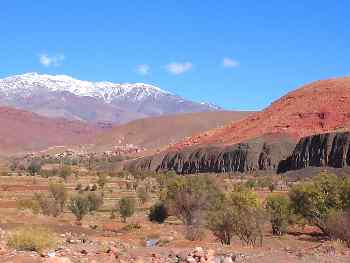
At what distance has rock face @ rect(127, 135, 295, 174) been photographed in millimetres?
120812

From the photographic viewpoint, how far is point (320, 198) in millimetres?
35500

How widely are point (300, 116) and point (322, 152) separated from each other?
1304 inches

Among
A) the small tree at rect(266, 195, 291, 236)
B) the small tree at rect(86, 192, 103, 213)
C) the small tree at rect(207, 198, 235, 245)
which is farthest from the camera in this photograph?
the small tree at rect(86, 192, 103, 213)

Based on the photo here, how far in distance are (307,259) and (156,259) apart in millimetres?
4832

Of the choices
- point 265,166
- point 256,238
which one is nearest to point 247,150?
point 265,166

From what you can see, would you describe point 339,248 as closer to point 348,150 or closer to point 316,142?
point 348,150

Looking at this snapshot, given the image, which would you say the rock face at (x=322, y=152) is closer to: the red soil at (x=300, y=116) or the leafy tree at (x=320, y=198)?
the red soil at (x=300, y=116)


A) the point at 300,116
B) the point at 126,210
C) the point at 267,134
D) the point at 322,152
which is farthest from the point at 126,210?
the point at 300,116

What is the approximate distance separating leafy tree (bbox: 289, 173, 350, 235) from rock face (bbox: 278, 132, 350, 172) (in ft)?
210

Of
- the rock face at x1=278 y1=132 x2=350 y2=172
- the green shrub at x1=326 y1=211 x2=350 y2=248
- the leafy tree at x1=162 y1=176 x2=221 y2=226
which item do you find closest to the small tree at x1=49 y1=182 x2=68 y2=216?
the leafy tree at x1=162 y1=176 x2=221 y2=226

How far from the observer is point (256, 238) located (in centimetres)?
2881

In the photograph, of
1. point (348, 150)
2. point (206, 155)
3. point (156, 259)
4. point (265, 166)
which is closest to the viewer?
point (156, 259)

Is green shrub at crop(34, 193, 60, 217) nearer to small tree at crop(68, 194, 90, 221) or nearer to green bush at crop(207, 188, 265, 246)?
small tree at crop(68, 194, 90, 221)

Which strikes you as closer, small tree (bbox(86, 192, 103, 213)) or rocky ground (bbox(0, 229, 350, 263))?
rocky ground (bbox(0, 229, 350, 263))
